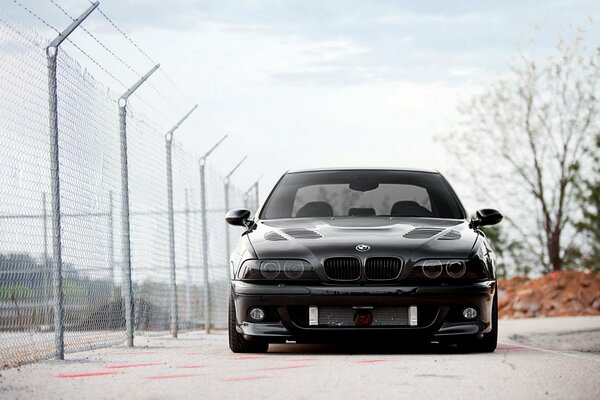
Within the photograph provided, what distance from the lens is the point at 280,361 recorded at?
802 cm

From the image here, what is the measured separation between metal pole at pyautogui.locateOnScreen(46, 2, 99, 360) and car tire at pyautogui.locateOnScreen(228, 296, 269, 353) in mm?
1255

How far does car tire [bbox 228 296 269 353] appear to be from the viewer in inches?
350

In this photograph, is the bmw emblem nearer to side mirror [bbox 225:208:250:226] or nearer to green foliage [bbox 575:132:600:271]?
side mirror [bbox 225:208:250:226]

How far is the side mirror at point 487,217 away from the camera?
374 inches

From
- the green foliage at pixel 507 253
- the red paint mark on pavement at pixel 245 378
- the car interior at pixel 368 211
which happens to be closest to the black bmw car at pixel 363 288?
the car interior at pixel 368 211

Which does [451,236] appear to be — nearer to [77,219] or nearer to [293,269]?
[293,269]

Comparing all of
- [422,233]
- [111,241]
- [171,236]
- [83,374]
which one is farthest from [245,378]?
[171,236]

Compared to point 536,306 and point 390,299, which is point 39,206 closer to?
point 390,299

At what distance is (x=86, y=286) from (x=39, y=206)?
1.58 meters

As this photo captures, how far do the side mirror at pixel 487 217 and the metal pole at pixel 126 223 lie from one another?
11.3ft

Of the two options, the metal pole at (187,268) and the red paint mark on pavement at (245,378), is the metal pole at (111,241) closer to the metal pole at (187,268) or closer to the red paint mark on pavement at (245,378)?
the metal pole at (187,268)

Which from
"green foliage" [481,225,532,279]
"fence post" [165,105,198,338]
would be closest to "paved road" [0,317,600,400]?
"fence post" [165,105,198,338]

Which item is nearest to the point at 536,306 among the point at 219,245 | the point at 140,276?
the point at 219,245

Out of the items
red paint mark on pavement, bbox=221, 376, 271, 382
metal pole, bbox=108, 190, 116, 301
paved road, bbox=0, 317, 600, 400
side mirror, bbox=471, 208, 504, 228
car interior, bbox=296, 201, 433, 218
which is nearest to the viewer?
paved road, bbox=0, 317, 600, 400
